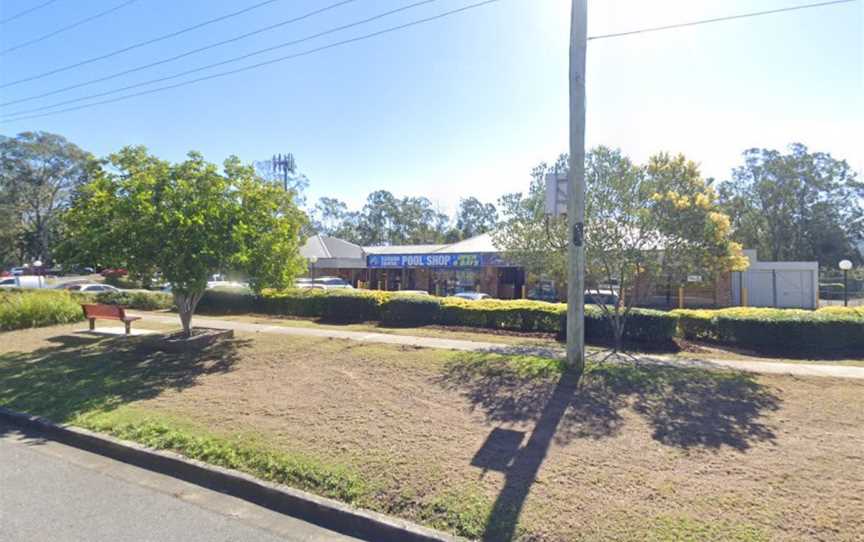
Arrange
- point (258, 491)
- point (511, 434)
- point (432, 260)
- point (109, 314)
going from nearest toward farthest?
1. point (258, 491)
2. point (511, 434)
3. point (109, 314)
4. point (432, 260)

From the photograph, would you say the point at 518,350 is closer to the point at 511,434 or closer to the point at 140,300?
the point at 511,434

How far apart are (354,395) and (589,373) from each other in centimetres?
348

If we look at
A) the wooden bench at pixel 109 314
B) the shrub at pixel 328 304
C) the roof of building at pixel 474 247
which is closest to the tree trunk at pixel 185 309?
the wooden bench at pixel 109 314

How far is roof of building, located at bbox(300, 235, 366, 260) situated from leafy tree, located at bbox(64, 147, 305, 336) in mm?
23243

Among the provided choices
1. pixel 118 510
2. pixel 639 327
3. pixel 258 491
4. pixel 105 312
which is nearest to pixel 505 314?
pixel 639 327

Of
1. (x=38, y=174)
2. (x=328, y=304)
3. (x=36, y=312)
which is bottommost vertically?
(x=36, y=312)

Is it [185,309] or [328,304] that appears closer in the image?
[185,309]

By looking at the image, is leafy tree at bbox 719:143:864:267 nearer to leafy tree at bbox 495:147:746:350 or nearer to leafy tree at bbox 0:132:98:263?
leafy tree at bbox 495:147:746:350

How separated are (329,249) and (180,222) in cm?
2708

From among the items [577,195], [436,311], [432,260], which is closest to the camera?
[577,195]

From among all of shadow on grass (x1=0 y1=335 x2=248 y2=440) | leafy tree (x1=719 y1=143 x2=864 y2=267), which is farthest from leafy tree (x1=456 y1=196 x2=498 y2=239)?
shadow on grass (x1=0 y1=335 x2=248 y2=440)

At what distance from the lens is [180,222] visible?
8.40 meters

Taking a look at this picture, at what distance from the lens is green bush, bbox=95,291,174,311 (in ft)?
62.5

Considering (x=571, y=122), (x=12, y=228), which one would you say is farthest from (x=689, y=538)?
(x=12, y=228)
